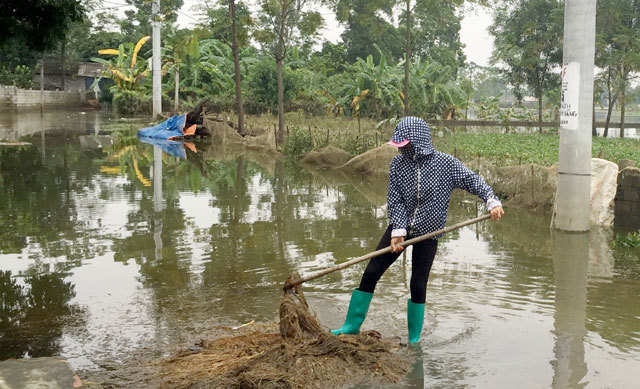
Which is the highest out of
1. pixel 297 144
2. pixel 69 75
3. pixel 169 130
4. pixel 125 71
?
pixel 69 75

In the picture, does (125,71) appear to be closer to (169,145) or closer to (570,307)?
(169,145)

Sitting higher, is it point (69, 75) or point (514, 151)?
point (69, 75)

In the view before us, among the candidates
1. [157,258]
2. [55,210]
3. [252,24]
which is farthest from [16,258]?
[252,24]

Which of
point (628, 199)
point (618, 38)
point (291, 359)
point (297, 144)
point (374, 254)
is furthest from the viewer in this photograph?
point (618, 38)

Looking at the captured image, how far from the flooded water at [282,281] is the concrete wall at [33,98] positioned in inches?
1200

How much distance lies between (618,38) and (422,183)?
76.3ft

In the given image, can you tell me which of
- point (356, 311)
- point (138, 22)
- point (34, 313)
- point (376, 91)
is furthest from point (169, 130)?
point (138, 22)

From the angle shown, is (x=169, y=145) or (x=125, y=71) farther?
(x=125, y=71)

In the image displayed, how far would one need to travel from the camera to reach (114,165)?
1666 centimetres

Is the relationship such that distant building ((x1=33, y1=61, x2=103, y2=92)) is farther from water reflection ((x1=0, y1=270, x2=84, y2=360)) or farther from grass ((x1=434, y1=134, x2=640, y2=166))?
water reflection ((x1=0, y1=270, x2=84, y2=360))

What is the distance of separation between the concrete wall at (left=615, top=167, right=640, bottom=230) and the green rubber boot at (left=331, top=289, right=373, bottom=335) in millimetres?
5884

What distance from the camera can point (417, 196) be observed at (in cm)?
511

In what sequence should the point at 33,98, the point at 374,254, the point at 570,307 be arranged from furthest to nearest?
the point at 33,98 → the point at 570,307 → the point at 374,254

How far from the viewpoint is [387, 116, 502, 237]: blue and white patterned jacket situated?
5043 mm
